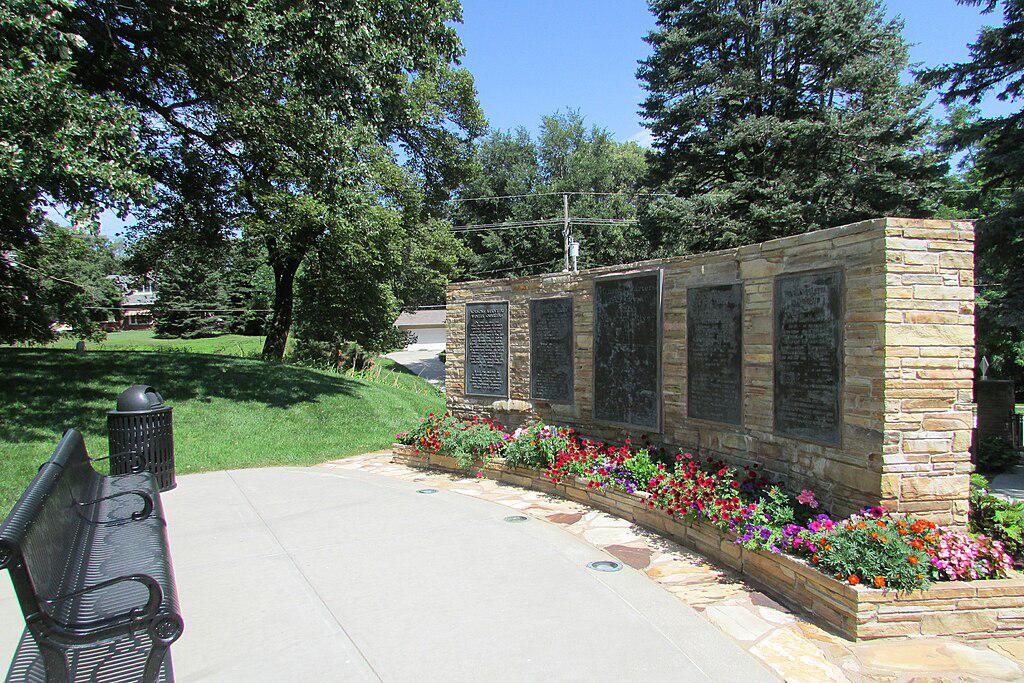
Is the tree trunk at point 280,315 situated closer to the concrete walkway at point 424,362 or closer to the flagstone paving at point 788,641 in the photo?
the concrete walkway at point 424,362

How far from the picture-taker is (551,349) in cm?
797

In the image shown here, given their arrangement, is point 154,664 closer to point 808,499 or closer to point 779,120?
point 808,499

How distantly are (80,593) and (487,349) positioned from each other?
253 inches

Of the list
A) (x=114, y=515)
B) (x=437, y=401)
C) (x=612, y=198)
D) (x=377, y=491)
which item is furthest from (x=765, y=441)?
(x=612, y=198)

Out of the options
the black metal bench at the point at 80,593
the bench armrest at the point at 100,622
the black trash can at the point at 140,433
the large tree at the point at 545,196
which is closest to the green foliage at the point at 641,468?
the black metal bench at the point at 80,593

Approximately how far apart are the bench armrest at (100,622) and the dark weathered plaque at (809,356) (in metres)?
4.60

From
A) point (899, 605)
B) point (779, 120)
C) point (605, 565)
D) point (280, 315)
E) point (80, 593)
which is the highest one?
point (779, 120)

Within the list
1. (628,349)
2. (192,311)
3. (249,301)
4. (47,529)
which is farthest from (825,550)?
(249,301)

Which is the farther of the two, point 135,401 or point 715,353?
point 135,401

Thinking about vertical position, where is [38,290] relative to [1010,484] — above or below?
above

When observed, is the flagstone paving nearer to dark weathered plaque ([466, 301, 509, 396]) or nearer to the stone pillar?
the stone pillar

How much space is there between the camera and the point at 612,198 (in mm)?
32781

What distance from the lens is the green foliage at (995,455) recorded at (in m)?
9.67

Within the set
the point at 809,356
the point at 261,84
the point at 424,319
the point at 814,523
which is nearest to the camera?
the point at 814,523
